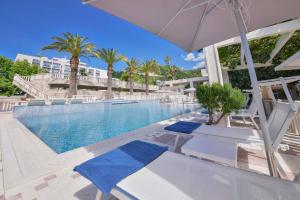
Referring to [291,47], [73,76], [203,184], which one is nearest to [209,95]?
[203,184]

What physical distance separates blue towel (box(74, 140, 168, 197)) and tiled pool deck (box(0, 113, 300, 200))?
1.83 feet

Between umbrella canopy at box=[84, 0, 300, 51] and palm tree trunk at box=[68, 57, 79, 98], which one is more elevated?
palm tree trunk at box=[68, 57, 79, 98]

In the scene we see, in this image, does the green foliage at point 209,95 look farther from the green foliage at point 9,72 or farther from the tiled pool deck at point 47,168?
the green foliage at point 9,72

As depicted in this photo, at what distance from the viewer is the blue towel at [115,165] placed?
144cm

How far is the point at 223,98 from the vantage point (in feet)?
14.7

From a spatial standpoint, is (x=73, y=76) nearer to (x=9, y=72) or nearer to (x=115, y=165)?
(x=115, y=165)

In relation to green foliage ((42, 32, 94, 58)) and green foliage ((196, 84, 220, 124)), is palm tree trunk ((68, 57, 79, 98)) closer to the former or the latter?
green foliage ((42, 32, 94, 58))

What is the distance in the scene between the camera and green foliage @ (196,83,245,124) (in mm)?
4422

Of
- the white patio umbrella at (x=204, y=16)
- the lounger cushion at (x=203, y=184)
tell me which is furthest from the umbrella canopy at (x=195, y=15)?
the lounger cushion at (x=203, y=184)

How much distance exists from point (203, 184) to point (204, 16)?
2870 mm

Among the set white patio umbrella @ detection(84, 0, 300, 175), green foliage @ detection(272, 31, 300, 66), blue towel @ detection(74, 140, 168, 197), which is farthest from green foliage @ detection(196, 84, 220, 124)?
green foliage @ detection(272, 31, 300, 66)

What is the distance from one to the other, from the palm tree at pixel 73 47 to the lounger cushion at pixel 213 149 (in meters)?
18.3

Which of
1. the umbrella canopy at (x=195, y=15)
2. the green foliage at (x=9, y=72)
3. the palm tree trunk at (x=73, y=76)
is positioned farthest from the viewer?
the green foliage at (x=9, y=72)

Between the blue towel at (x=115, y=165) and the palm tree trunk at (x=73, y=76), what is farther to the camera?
the palm tree trunk at (x=73, y=76)
